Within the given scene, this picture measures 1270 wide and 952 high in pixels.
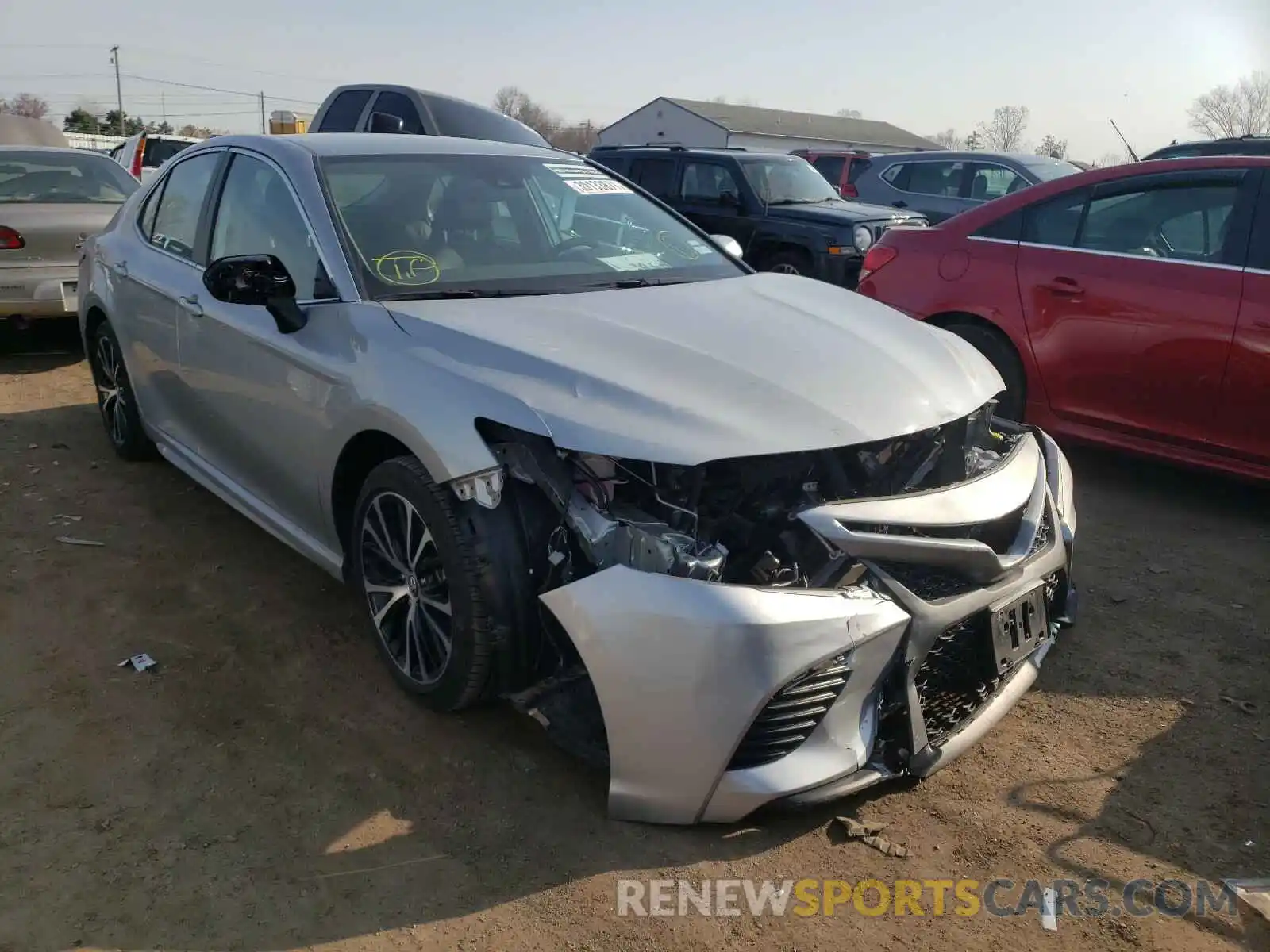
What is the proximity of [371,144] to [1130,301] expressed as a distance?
3.45m

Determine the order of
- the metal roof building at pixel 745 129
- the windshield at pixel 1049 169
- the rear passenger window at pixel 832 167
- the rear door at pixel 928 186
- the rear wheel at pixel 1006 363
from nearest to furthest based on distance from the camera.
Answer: the rear wheel at pixel 1006 363
the windshield at pixel 1049 169
the rear door at pixel 928 186
the rear passenger window at pixel 832 167
the metal roof building at pixel 745 129

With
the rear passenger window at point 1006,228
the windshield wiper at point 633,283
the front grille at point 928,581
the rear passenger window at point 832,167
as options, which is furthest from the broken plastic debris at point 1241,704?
the rear passenger window at point 832,167

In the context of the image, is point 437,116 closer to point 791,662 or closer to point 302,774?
point 302,774

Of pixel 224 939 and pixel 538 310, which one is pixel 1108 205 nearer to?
pixel 538 310

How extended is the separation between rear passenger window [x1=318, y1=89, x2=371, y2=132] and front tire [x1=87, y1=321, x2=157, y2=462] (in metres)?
4.74

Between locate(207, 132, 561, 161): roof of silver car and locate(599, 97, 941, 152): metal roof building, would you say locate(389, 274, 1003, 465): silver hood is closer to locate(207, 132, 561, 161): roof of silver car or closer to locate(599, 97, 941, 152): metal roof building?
locate(207, 132, 561, 161): roof of silver car

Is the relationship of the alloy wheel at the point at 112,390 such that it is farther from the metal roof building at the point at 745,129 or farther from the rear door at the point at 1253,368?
the metal roof building at the point at 745,129

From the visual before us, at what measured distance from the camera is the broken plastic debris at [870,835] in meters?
2.53

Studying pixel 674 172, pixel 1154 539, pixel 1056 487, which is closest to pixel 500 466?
pixel 1056 487

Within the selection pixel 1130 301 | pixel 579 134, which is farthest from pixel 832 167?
pixel 579 134

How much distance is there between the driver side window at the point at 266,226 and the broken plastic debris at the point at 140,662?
132 cm

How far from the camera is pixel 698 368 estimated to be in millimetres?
2842

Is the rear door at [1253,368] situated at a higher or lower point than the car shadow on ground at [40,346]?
higher

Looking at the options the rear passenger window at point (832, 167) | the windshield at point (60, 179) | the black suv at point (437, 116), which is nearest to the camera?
the windshield at point (60, 179)
